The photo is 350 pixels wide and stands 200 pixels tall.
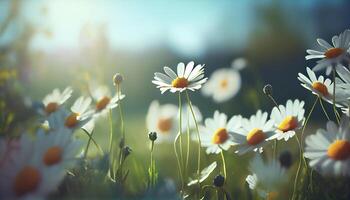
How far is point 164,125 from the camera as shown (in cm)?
204

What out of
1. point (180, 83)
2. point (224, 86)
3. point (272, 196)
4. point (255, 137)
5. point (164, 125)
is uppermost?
point (180, 83)

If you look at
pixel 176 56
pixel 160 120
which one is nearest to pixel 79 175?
pixel 160 120

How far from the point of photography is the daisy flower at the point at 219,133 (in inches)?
50.6

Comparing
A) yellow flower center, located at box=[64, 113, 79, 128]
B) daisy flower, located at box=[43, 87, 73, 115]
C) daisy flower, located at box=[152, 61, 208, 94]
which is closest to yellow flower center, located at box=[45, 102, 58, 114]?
daisy flower, located at box=[43, 87, 73, 115]

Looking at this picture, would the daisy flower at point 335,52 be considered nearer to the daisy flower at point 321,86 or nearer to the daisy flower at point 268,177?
the daisy flower at point 321,86

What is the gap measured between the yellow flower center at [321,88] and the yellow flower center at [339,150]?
0.23 meters

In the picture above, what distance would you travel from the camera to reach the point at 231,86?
2977mm

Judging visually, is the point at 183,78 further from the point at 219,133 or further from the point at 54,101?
the point at 54,101

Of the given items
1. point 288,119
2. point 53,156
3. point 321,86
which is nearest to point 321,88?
point 321,86

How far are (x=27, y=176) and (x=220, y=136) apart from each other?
60 cm

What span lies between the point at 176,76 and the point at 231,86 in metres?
1.71

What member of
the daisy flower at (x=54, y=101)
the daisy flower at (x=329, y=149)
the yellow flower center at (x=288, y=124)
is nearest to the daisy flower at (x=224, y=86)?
Result: the daisy flower at (x=54, y=101)

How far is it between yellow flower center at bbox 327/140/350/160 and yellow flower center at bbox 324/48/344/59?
0.26 meters

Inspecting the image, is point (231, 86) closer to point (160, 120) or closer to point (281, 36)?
point (160, 120)
